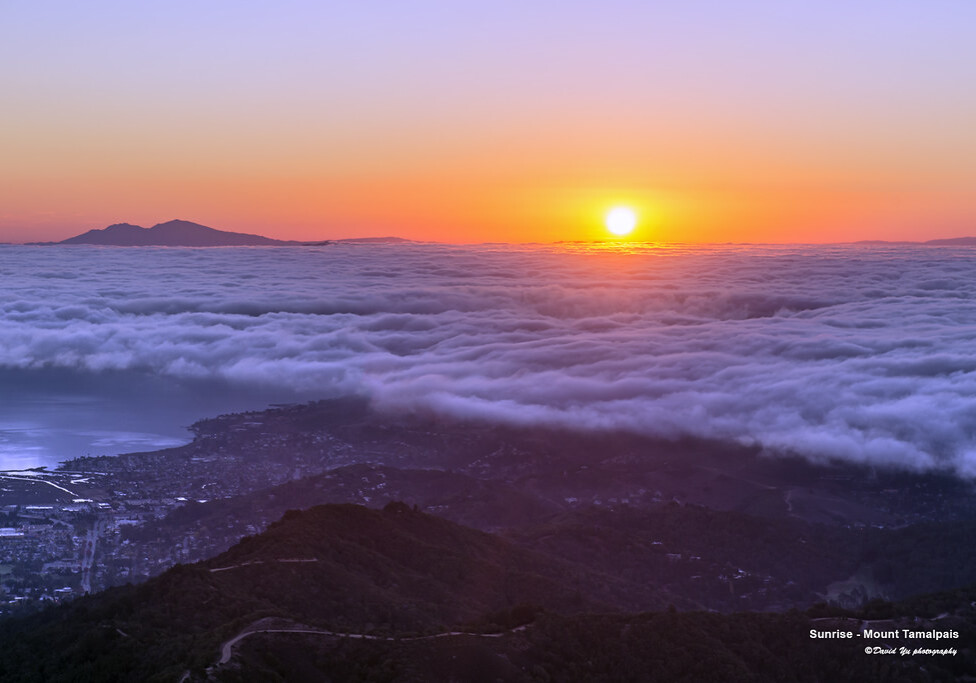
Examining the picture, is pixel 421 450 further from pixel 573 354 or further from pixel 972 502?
pixel 972 502

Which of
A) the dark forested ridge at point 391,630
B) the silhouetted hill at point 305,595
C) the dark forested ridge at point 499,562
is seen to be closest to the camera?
the dark forested ridge at point 391,630

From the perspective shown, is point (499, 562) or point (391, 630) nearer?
point (391, 630)

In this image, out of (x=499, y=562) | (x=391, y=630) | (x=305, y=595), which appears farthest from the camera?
(x=499, y=562)

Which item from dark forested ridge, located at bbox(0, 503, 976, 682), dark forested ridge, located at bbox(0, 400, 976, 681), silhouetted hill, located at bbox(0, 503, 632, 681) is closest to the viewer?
dark forested ridge, located at bbox(0, 503, 976, 682)

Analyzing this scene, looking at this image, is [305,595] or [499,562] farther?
[499,562]

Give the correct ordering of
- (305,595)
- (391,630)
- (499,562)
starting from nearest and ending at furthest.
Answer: (391,630) → (305,595) → (499,562)

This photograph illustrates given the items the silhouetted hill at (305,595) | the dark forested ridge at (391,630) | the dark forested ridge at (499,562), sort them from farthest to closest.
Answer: the dark forested ridge at (499,562)
the silhouetted hill at (305,595)
the dark forested ridge at (391,630)

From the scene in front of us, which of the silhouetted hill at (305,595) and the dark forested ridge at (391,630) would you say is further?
the silhouetted hill at (305,595)

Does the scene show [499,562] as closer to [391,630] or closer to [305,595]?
[305,595]

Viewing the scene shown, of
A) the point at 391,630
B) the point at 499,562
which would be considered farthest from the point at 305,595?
the point at 499,562

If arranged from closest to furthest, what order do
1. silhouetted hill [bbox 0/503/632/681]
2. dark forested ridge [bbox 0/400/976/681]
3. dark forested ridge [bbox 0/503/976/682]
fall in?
dark forested ridge [bbox 0/503/976/682] → silhouetted hill [bbox 0/503/632/681] → dark forested ridge [bbox 0/400/976/681]

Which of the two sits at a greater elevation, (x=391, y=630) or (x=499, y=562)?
(x=391, y=630)
